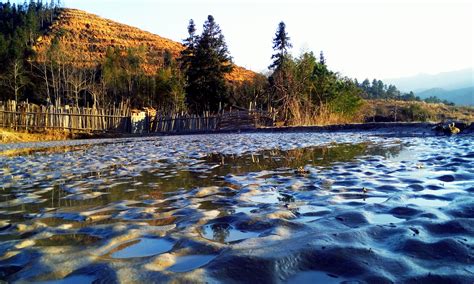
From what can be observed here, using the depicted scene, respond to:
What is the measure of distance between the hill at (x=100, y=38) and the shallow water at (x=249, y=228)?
62.2m

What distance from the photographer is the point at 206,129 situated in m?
19.9

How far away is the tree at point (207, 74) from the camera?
34.2m

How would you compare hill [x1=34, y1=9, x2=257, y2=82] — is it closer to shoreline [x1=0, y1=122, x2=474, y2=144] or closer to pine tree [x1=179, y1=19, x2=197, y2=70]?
pine tree [x1=179, y1=19, x2=197, y2=70]

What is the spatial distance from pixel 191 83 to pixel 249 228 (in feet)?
110

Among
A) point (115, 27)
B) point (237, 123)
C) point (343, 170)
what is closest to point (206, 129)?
point (237, 123)

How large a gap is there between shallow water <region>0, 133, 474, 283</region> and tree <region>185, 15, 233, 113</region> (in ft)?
101

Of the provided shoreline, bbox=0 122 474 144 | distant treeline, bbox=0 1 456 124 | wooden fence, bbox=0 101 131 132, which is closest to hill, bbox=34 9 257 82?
distant treeline, bbox=0 1 456 124

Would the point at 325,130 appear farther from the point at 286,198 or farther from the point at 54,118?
the point at 54,118

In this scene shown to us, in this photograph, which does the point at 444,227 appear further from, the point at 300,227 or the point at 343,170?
the point at 343,170

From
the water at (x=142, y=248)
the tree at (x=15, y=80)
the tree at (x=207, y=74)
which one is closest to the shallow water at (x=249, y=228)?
the water at (x=142, y=248)

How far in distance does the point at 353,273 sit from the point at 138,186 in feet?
8.41

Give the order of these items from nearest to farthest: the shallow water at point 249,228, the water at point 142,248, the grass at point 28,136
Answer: the shallow water at point 249,228 → the water at point 142,248 → the grass at point 28,136

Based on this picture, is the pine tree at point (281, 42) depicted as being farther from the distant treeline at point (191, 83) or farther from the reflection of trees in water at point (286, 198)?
the reflection of trees in water at point (286, 198)

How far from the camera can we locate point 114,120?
2053 centimetres
